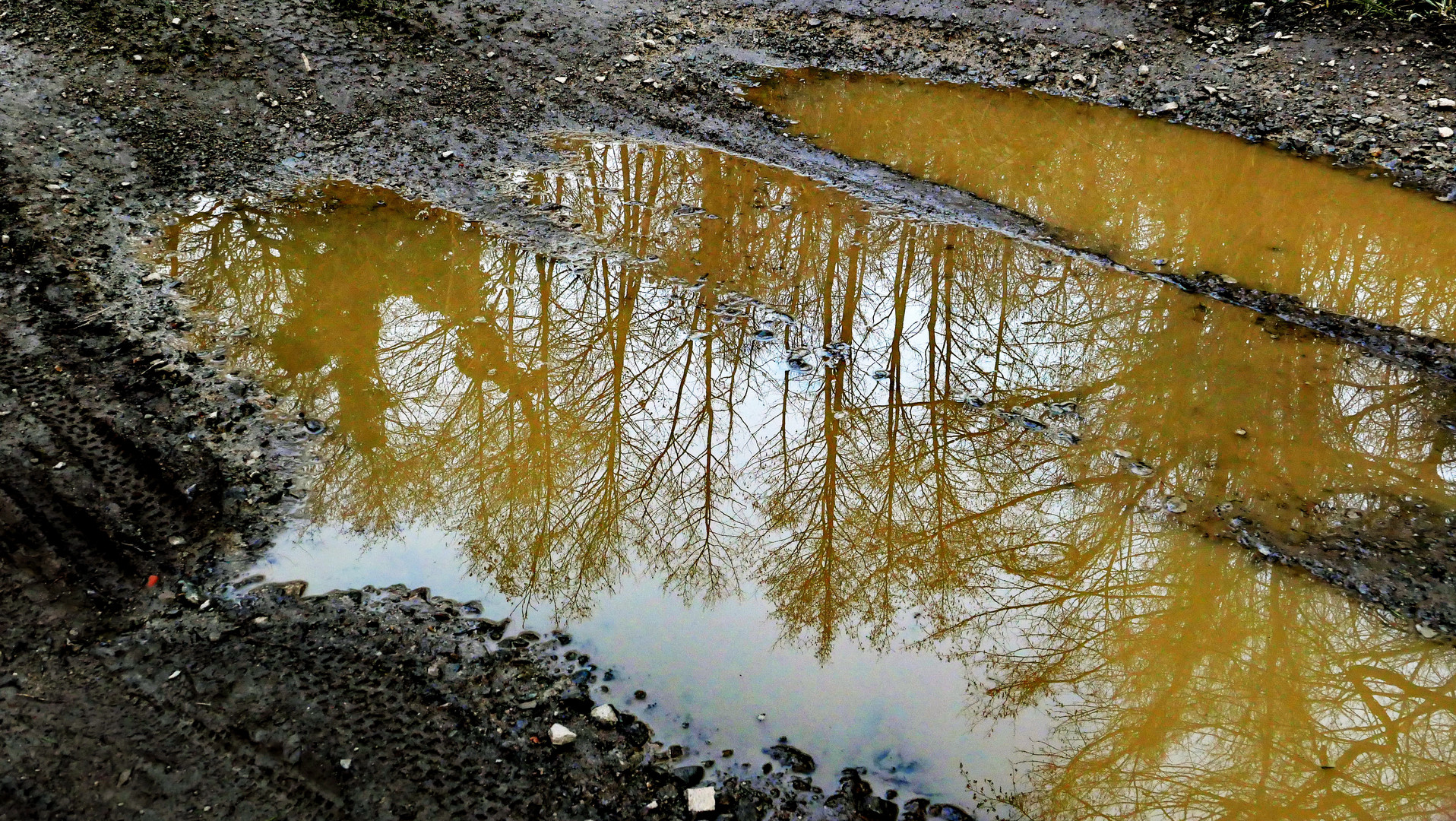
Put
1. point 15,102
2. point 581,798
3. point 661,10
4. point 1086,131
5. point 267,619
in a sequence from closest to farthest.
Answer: point 581,798
point 267,619
point 15,102
point 1086,131
point 661,10

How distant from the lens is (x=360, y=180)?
21.2 feet

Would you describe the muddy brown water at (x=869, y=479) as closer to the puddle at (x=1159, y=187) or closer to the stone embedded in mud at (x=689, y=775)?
the stone embedded in mud at (x=689, y=775)

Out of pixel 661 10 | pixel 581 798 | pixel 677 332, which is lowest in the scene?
pixel 581 798

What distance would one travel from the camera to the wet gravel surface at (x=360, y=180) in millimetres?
3143

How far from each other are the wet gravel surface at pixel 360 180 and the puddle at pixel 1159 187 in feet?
0.83

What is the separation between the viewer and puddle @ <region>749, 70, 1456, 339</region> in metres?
5.74

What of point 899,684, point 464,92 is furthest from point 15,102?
point 899,684

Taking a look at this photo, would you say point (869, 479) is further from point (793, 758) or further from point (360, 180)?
point (360, 180)

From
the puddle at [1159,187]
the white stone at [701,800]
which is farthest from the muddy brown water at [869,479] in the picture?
the puddle at [1159,187]

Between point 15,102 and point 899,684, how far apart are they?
24.3 ft

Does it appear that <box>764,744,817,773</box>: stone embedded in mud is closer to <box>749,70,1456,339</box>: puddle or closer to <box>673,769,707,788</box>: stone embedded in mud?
<box>673,769,707,788</box>: stone embedded in mud

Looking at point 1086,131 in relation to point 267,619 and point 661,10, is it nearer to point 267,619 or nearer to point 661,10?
point 661,10

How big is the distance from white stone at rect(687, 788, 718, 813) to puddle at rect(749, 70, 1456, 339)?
14.3ft

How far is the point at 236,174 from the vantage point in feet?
21.0
